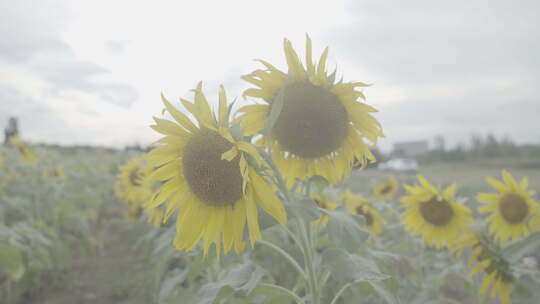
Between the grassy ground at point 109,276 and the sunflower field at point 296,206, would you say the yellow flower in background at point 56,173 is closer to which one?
the grassy ground at point 109,276

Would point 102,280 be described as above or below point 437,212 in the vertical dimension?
below

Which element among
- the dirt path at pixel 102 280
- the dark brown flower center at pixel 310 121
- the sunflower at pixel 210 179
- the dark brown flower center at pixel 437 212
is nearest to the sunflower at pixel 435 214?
the dark brown flower center at pixel 437 212

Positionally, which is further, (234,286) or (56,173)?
(56,173)

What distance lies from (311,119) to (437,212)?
59.8 inches

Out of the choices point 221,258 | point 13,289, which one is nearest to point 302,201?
point 221,258

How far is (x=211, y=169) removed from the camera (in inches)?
48.3

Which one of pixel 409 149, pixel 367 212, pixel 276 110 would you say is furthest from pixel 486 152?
pixel 276 110

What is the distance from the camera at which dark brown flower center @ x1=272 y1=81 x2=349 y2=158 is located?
1423 millimetres

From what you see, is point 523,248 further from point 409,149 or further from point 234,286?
point 409,149

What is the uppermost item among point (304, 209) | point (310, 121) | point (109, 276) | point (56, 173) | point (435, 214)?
point (310, 121)

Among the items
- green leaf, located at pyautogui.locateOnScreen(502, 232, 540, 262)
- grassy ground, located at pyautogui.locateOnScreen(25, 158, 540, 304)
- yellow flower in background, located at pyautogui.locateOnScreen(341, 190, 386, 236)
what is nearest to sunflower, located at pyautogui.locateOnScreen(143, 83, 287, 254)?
green leaf, located at pyautogui.locateOnScreen(502, 232, 540, 262)

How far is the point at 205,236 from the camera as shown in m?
1.33

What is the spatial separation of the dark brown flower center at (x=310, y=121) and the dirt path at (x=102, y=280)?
283cm

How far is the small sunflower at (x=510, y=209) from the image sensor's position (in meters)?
2.25
